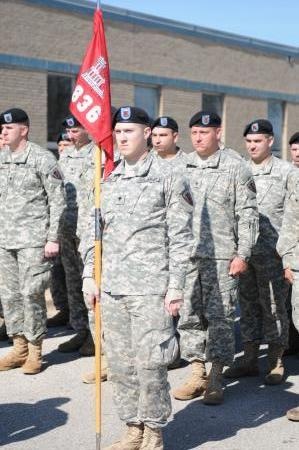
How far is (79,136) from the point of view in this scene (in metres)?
6.93

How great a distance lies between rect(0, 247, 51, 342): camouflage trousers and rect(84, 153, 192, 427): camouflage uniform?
1.82 metres

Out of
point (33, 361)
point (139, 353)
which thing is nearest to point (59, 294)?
point (33, 361)

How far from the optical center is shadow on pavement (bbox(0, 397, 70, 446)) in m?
4.57

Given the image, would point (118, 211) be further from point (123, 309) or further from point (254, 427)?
point (254, 427)

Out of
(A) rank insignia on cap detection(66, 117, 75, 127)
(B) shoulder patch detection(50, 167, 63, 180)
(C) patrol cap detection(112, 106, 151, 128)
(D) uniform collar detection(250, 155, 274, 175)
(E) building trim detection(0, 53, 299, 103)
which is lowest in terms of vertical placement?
(B) shoulder patch detection(50, 167, 63, 180)

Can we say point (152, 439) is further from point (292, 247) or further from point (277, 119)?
point (277, 119)

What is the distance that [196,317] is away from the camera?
5.39m

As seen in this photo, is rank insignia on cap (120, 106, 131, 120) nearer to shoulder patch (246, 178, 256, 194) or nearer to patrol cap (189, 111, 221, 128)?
patrol cap (189, 111, 221, 128)

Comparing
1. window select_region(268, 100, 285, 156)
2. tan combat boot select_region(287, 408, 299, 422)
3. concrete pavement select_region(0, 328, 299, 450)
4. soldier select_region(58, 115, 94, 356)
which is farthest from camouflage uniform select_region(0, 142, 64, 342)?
window select_region(268, 100, 285, 156)

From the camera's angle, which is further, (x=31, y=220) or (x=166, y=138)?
(x=166, y=138)

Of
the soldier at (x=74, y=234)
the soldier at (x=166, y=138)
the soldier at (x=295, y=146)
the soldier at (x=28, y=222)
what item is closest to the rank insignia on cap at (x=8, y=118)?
the soldier at (x=28, y=222)

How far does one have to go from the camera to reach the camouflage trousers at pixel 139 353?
4.04 meters

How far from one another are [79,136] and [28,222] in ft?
4.43

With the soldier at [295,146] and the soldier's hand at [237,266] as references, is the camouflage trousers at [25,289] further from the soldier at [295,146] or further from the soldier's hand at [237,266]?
the soldier at [295,146]
